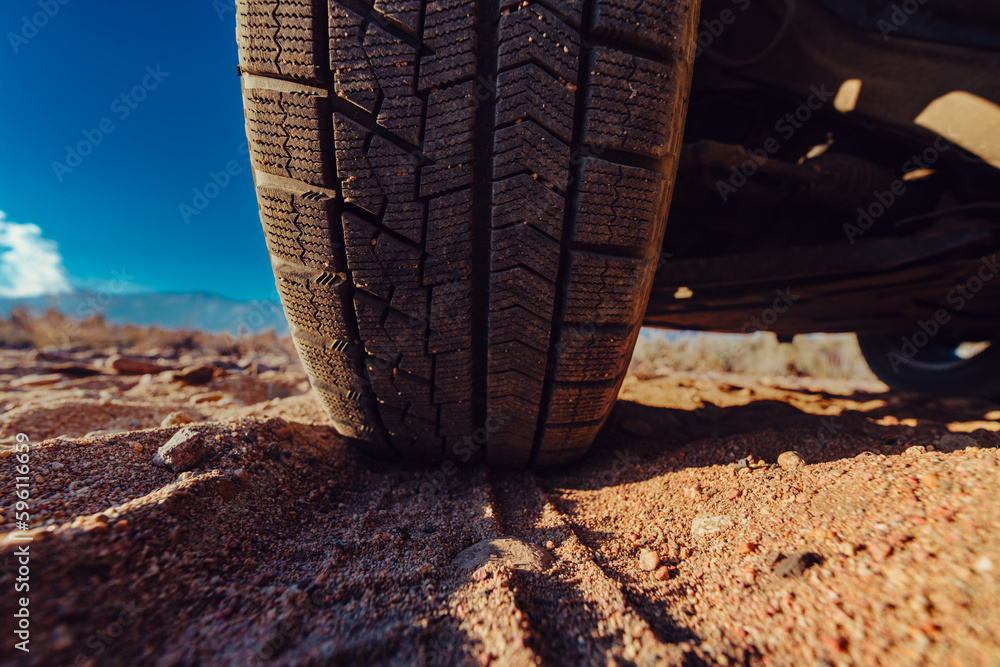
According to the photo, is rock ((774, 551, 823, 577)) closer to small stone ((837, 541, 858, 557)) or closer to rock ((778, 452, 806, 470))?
small stone ((837, 541, 858, 557))

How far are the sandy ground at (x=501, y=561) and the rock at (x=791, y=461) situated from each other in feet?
0.03

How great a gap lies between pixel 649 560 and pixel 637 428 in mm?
994

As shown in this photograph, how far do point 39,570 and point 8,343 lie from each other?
Result: 929cm

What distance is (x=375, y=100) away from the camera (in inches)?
35.0

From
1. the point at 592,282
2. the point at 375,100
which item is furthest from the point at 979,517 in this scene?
the point at 375,100

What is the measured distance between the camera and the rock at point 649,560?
0.87 meters

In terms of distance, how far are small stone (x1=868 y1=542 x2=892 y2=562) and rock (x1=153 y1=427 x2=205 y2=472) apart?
4.73 ft

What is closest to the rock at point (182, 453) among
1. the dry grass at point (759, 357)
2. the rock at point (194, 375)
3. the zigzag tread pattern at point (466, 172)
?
the zigzag tread pattern at point (466, 172)

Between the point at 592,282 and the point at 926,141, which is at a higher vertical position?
the point at 926,141

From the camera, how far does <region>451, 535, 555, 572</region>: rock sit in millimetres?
842

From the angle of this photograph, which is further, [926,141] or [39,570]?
[926,141]

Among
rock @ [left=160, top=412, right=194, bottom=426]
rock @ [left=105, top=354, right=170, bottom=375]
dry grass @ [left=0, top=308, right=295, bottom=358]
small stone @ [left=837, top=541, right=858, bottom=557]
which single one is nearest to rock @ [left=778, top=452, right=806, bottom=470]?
small stone @ [left=837, top=541, right=858, bottom=557]

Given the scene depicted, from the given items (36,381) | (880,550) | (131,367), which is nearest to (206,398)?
(36,381)

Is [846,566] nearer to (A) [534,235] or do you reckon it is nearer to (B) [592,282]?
(B) [592,282]
